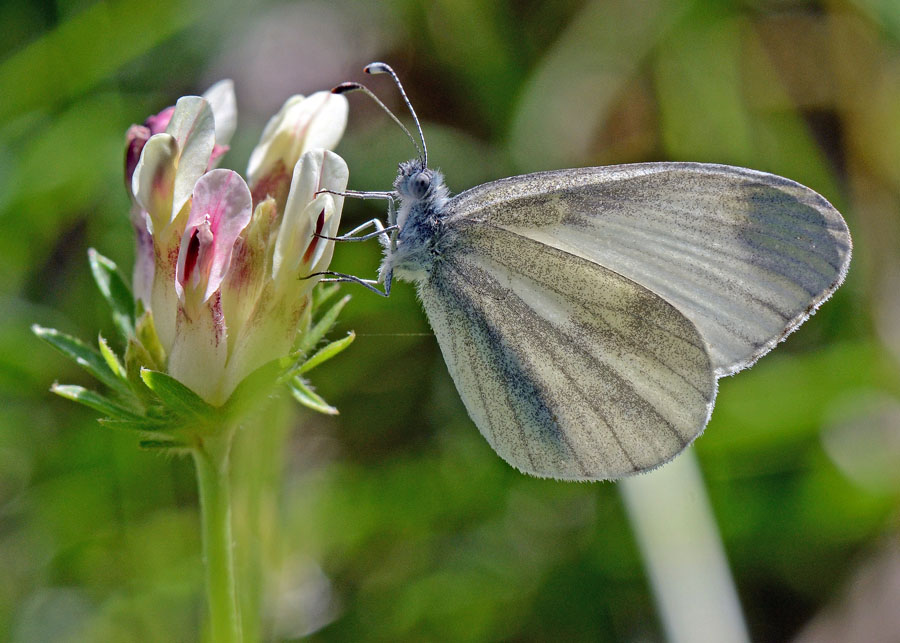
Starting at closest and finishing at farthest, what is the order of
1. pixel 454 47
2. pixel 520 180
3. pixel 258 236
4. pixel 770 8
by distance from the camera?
pixel 258 236
pixel 520 180
pixel 454 47
pixel 770 8

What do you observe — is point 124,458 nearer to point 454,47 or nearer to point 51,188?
point 51,188

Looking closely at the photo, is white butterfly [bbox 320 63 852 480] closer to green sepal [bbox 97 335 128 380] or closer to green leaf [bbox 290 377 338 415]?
green leaf [bbox 290 377 338 415]

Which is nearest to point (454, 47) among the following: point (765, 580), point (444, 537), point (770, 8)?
point (770, 8)

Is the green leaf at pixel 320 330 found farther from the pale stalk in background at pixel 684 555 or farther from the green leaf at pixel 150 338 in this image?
the pale stalk in background at pixel 684 555

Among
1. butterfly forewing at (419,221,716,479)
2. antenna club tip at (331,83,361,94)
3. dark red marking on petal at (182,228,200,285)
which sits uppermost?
antenna club tip at (331,83,361,94)

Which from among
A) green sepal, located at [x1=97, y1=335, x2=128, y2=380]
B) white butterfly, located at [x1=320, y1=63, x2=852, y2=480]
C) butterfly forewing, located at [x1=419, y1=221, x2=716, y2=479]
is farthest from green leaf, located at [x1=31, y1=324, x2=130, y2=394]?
butterfly forewing, located at [x1=419, y1=221, x2=716, y2=479]
